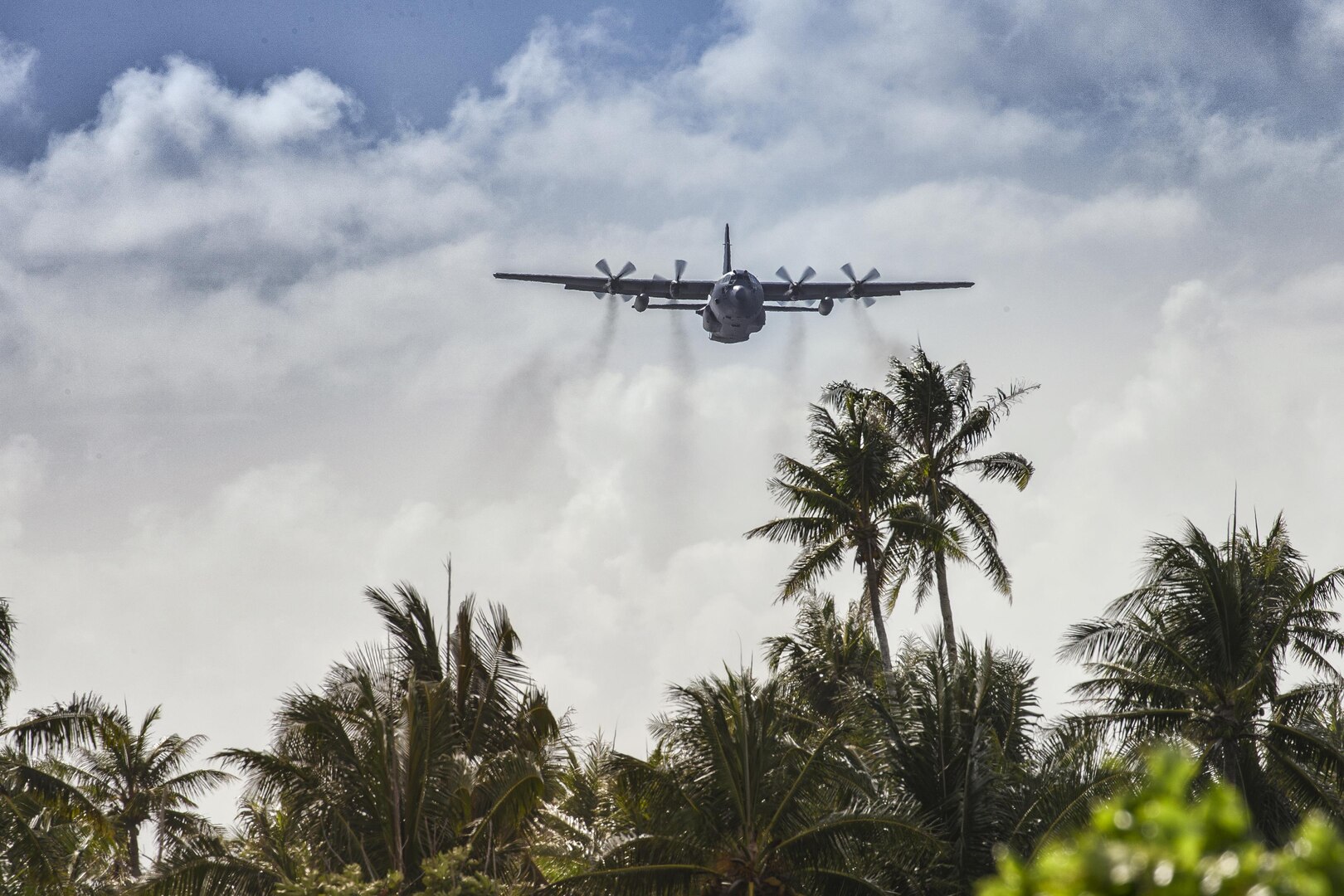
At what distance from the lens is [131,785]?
3866 cm

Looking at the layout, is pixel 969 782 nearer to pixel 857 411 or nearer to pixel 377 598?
pixel 377 598

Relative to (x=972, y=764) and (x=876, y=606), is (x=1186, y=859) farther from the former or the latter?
(x=876, y=606)

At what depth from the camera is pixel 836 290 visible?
44.6m

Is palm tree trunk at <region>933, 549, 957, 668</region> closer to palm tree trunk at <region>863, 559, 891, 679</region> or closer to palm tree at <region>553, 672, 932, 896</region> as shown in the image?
palm tree trunk at <region>863, 559, 891, 679</region>

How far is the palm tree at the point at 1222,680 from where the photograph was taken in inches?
895

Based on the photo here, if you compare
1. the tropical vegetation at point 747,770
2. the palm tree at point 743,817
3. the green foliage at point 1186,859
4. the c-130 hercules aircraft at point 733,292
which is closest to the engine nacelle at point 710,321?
the c-130 hercules aircraft at point 733,292

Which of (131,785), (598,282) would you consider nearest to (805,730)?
(598,282)

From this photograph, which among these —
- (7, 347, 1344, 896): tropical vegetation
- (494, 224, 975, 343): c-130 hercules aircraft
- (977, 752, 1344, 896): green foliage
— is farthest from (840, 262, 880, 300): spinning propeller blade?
(977, 752, 1344, 896): green foliage

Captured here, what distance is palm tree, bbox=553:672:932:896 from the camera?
18.6 metres

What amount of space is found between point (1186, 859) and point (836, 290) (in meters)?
41.0

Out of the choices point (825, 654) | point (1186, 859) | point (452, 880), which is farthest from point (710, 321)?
point (1186, 859)

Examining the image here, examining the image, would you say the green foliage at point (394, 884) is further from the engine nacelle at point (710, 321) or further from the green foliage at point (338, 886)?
the engine nacelle at point (710, 321)

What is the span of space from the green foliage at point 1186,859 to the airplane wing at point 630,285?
125ft

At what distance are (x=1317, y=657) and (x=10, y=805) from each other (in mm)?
26046
